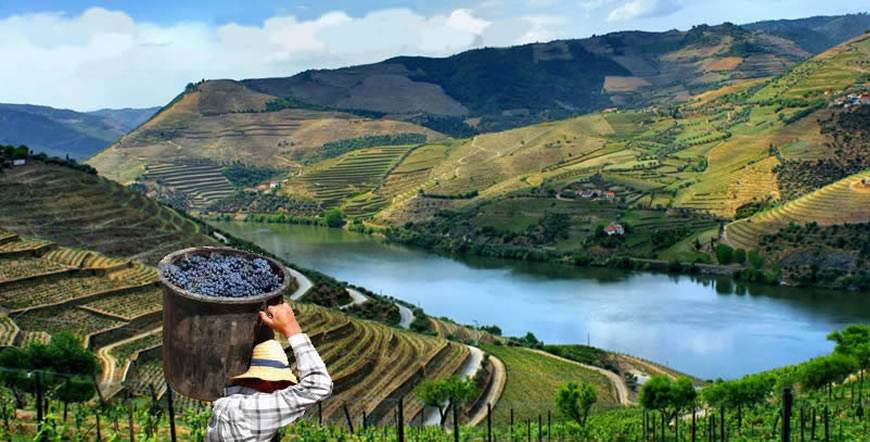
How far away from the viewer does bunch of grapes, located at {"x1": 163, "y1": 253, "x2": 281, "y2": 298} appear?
3197 millimetres

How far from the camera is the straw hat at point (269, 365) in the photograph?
2.99 m

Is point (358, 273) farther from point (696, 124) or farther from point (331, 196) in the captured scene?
point (696, 124)

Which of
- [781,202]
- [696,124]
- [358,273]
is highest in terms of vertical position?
[696,124]

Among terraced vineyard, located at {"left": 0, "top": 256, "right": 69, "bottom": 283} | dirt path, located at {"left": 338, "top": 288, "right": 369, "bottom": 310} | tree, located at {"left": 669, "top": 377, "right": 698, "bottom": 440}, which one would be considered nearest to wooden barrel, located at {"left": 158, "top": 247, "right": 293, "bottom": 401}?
tree, located at {"left": 669, "top": 377, "right": 698, "bottom": 440}

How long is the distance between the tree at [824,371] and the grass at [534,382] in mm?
6145

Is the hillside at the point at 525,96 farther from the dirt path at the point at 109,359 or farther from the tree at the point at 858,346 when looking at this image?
the dirt path at the point at 109,359

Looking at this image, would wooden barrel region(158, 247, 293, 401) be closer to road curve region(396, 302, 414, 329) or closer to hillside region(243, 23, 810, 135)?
road curve region(396, 302, 414, 329)

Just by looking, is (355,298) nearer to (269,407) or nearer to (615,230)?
(615,230)

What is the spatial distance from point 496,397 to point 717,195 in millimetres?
44981

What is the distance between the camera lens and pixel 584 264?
56500 mm

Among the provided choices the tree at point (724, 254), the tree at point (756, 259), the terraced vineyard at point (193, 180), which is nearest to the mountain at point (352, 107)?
the terraced vineyard at point (193, 180)

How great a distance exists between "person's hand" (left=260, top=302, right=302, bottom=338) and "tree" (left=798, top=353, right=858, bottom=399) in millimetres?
22100

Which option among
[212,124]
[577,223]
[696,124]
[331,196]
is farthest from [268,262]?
[212,124]

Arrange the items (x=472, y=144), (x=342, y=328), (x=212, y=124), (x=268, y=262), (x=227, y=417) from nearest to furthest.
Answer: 1. (x=227, y=417)
2. (x=268, y=262)
3. (x=342, y=328)
4. (x=472, y=144)
5. (x=212, y=124)
